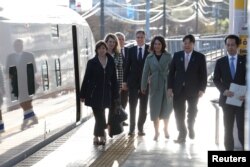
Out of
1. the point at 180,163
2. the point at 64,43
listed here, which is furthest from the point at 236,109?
the point at 64,43

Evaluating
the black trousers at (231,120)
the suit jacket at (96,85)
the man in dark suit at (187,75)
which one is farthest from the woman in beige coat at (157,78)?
the black trousers at (231,120)

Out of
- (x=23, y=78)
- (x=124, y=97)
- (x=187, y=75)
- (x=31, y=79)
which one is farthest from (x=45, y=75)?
(x=187, y=75)

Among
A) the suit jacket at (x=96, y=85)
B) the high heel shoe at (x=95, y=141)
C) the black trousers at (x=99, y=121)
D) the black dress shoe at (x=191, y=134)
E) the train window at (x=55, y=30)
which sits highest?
the train window at (x=55, y=30)

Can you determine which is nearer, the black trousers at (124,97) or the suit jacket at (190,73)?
the suit jacket at (190,73)

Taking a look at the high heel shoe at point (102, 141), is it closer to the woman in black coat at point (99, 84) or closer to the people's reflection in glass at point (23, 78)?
the woman in black coat at point (99, 84)

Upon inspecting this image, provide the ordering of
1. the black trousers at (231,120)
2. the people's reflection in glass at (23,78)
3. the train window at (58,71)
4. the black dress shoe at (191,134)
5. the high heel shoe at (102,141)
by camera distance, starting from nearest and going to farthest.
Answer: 1. the black trousers at (231,120)
2. the people's reflection in glass at (23,78)
3. the high heel shoe at (102,141)
4. the black dress shoe at (191,134)
5. the train window at (58,71)

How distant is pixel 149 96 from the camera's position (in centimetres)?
820

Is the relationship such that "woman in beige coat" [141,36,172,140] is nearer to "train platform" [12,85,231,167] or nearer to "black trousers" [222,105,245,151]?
"train platform" [12,85,231,167]

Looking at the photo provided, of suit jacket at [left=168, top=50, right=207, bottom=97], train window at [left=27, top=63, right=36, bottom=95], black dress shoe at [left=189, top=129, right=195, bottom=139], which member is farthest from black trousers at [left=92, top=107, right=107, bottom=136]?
black dress shoe at [left=189, top=129, right=195, bottom=139]

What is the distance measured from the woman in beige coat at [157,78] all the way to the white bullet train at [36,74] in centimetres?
148

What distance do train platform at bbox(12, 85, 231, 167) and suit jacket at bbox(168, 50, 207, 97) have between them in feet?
1.36

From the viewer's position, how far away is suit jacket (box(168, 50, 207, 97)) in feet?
24.5

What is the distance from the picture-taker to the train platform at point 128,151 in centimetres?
654

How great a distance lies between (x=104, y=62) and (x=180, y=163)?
202 centimetres
